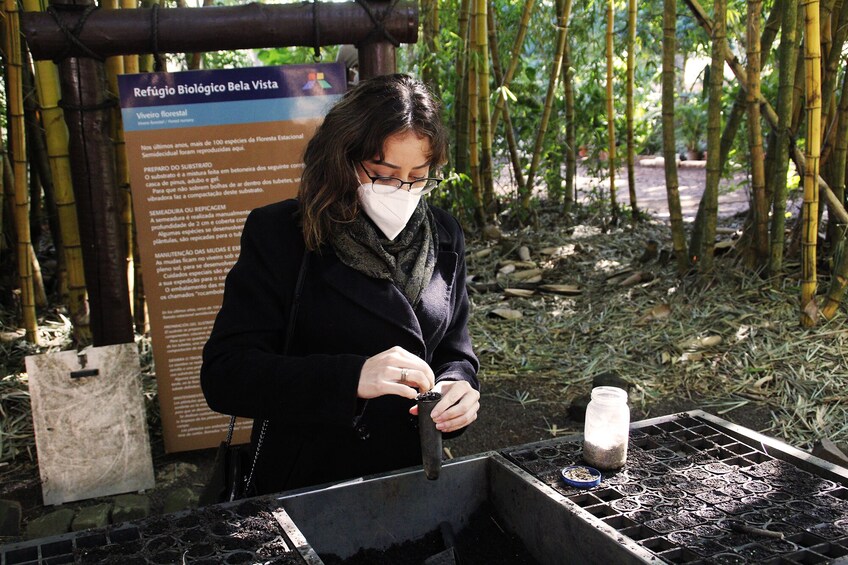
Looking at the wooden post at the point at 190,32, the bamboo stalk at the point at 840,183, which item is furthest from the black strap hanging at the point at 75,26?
the bamboo stalk at the point at 840,183

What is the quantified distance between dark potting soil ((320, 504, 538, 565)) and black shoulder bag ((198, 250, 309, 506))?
34 centimetres

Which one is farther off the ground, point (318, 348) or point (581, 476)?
point (318, 348)

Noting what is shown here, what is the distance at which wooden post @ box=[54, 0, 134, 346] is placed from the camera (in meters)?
3.06

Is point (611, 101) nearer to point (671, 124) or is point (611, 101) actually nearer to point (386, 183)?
point (671, 124)

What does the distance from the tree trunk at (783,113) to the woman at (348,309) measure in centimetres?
272

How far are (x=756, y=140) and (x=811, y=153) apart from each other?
0.53m

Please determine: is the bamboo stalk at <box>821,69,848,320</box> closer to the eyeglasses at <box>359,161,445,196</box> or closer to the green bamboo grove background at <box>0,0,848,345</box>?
the green bamboo grove background at <box>0,0,848,345</box>

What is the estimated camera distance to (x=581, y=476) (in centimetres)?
177

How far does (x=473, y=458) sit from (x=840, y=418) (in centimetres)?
231

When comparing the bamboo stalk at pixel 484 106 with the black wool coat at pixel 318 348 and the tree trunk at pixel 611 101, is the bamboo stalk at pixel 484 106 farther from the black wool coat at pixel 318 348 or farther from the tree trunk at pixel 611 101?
the black wool coat at pixel 318 348

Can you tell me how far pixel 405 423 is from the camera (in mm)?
2062

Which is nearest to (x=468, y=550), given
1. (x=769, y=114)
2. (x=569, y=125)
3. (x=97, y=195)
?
(x=97, y=195)

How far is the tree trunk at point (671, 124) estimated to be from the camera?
447cm

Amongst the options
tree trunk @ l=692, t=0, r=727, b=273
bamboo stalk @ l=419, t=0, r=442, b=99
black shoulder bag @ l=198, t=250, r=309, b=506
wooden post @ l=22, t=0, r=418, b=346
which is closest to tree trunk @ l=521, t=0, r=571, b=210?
bamboo stalk @ l=419, t=0, r=442, b=99
